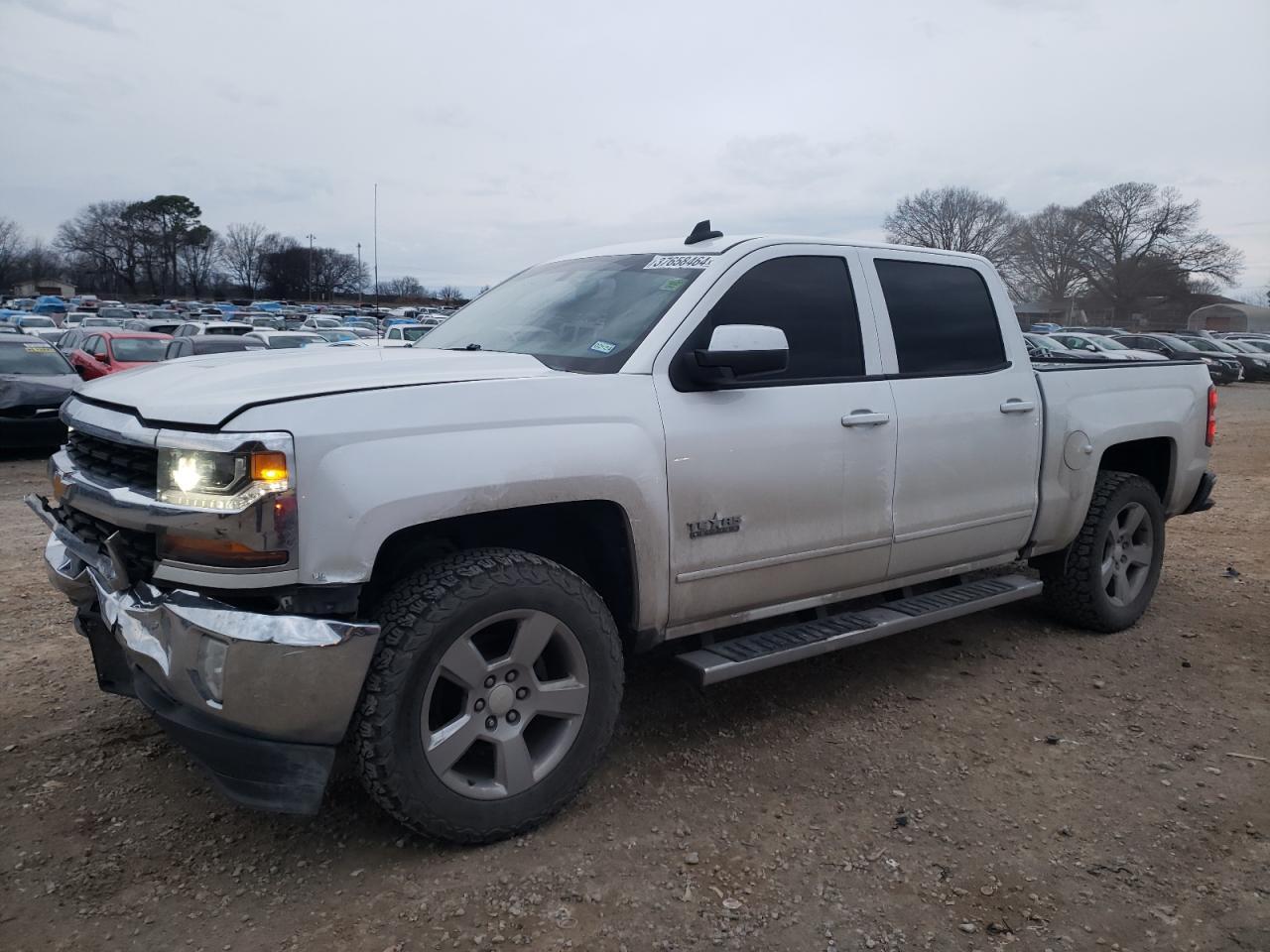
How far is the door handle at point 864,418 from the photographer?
3.61m

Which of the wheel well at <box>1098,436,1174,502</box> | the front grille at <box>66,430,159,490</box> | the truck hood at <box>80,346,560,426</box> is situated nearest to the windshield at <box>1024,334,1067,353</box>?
the wheel well at <box>1098,436,1174,502</box>

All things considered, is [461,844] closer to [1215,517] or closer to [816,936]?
[816,936]

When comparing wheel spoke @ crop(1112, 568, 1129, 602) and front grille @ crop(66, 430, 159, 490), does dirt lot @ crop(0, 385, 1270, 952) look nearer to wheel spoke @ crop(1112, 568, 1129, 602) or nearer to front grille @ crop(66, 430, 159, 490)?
wheel spoke @ crop(1112, 568, 1129, 602)

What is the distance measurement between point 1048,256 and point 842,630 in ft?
280

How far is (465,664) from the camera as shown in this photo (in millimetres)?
2752

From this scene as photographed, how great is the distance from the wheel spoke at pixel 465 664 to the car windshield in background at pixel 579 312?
3.38ft

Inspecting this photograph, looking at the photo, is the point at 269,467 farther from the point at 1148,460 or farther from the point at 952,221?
the point at 952,221

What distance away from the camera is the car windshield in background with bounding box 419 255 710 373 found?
336 cm

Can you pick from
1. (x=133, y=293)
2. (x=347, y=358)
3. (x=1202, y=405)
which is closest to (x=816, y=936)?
(x=347, y=358)

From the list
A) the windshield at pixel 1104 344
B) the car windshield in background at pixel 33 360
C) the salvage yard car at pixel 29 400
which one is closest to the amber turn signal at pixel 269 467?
the salvage yard car at pixel 29 400

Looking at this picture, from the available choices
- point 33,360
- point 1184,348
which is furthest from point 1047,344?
point 33,360

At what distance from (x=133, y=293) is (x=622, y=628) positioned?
11025 centimetres

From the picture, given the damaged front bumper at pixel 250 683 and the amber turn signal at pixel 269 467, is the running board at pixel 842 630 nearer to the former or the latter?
the damaged front bumper at pixel 250 683

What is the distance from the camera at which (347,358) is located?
10.5 ft
